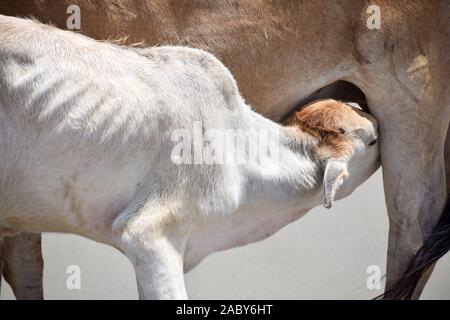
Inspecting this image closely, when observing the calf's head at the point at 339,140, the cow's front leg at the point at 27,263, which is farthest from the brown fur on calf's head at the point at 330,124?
the cow's front leg at the point at 27,263

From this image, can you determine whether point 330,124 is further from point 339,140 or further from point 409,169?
point 409,169

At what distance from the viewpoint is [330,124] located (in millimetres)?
3996

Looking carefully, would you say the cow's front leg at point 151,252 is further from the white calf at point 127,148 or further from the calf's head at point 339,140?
the calf's head at point 339,140

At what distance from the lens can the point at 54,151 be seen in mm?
3484

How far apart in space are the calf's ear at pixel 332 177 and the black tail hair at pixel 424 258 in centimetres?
70

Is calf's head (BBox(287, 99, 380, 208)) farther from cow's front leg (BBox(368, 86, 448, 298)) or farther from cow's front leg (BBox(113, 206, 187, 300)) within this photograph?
cow's front leg (BBox(113, 206, 187, 300))

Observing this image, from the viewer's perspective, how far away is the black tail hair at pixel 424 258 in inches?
173

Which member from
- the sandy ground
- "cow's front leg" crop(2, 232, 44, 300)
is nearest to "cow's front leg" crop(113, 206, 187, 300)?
"cow's front leg" crop(2, 232, 44, 300)

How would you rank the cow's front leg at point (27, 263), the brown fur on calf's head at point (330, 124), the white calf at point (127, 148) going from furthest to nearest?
1. the cow's front leg at point (27, 263)
2. the brown fur on calf's head at point (330, 124)
3. the white calf at point (127, 148)

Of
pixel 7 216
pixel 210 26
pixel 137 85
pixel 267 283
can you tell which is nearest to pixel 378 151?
pixel 210 26

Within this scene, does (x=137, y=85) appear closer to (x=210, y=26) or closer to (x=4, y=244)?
(x=210, y=26)

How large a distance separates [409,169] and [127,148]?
4.36 ft
